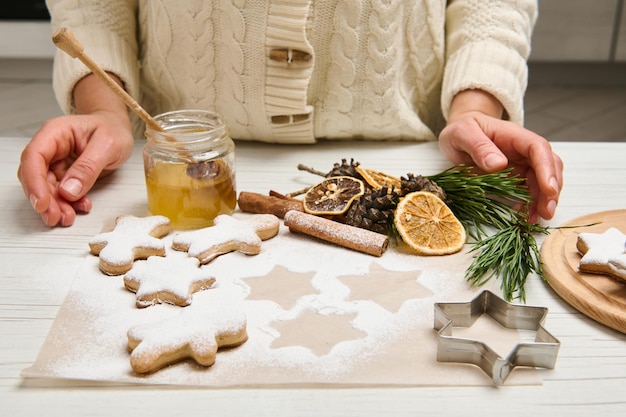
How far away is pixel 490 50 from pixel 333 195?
49 cm

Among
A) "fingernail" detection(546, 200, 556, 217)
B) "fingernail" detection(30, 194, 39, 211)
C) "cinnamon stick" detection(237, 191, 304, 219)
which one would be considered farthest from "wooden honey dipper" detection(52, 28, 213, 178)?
"fingernail" detection(546, 200, 556, 217)

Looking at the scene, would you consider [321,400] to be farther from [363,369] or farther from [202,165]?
[202,165]

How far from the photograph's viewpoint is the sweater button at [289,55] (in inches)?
48.3

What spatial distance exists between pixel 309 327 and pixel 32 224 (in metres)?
0.55

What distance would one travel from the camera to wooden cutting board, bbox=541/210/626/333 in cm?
82

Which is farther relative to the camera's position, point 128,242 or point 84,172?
point 84,172

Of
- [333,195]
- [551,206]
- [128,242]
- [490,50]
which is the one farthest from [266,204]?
[490,50]

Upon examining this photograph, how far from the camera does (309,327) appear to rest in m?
0.82

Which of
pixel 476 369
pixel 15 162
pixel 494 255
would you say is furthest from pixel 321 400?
pixel 15 162

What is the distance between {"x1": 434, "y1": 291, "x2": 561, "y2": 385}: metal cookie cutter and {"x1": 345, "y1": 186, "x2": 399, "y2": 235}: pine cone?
245 millimetres

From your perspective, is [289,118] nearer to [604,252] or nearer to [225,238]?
[225,238]

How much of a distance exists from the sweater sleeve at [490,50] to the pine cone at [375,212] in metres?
0.38

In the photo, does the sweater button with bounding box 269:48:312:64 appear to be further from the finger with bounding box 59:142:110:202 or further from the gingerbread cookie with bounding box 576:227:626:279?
the gingerbread cookie with bounding box 576:227:626:279

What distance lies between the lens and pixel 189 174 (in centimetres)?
105
